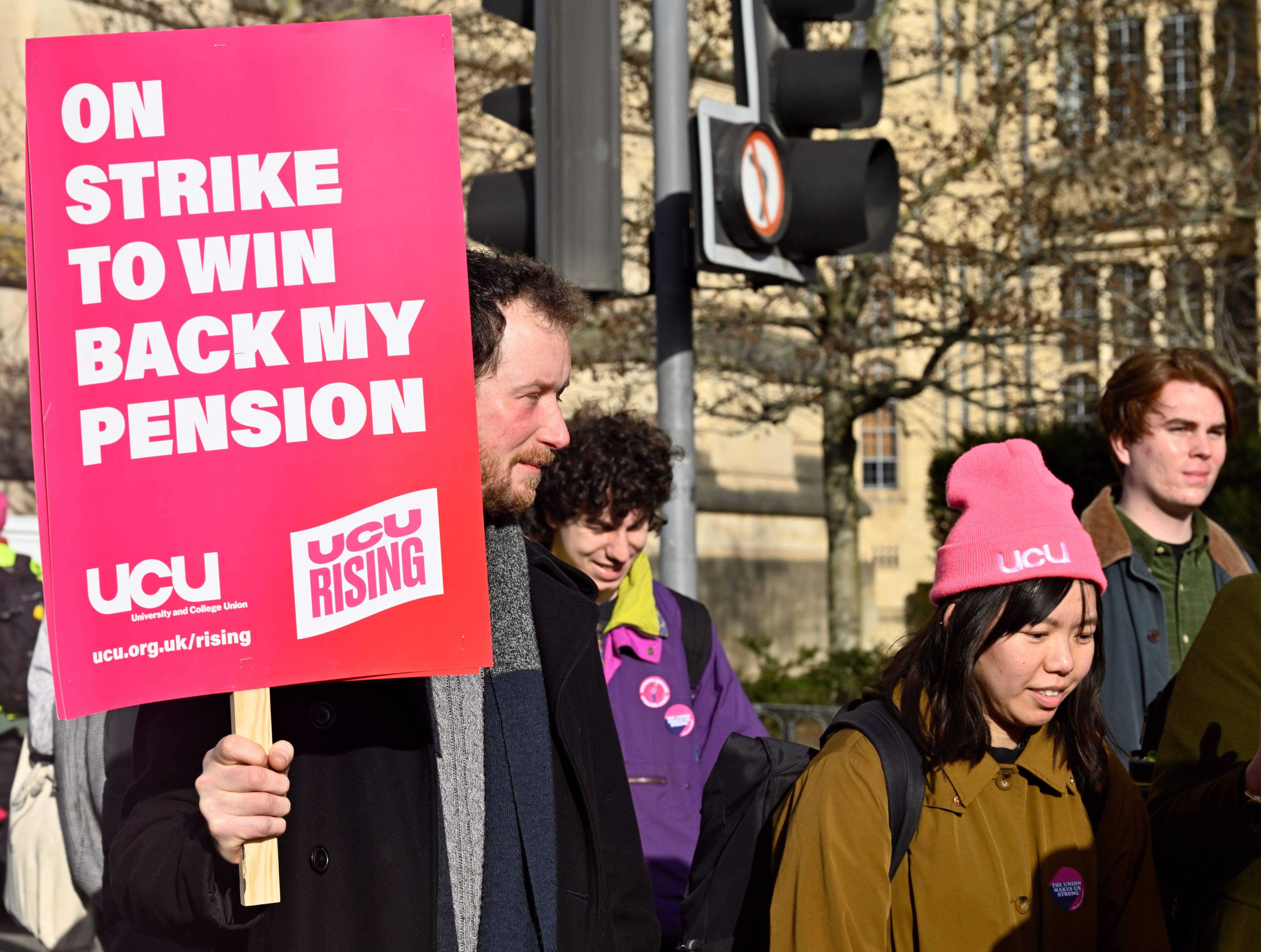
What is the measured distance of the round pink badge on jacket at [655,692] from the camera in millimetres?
3795

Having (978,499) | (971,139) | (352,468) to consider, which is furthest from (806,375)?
(352,468)

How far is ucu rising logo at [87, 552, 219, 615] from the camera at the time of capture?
6.52 ft

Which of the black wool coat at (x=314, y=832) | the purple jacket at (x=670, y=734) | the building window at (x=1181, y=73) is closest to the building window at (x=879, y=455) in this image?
the building window at (x=1181, y=73)

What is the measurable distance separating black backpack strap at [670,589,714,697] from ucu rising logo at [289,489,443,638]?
1832 millimetres

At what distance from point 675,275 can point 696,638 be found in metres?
1.09

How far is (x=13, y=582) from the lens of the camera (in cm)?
599

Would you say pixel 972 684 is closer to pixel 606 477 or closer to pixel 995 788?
pixel 995 788

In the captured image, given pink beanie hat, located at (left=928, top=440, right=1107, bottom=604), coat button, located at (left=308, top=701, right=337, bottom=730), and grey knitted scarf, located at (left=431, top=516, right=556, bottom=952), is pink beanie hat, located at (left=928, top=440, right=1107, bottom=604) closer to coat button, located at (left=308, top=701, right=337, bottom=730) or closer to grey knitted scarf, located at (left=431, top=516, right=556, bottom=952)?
grey knitted scarf, located at (left=431, top=516, right=556, bottom=952)

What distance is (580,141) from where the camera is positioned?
396 cm

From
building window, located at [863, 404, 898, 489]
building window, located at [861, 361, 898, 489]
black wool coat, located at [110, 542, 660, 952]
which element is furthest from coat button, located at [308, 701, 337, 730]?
building window, located at [863, 404, 898, 489]

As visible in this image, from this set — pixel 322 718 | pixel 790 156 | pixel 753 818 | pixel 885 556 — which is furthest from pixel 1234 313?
pixel 322 718

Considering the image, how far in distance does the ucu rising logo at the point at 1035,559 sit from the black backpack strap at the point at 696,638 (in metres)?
1.25

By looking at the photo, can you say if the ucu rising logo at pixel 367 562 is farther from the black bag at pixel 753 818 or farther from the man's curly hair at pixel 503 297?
the black bag at pixel 753 818

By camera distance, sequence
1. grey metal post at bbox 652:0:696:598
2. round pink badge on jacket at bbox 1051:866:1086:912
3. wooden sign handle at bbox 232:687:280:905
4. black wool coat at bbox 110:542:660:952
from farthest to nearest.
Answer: grey metal post at bbox 652:0:696:598, round pink badge on jacket at bbox 1051:866:1086:912, black wool coat at bbox 110:542:660:952, wooden sign handle at bbox 232:687:280:905
